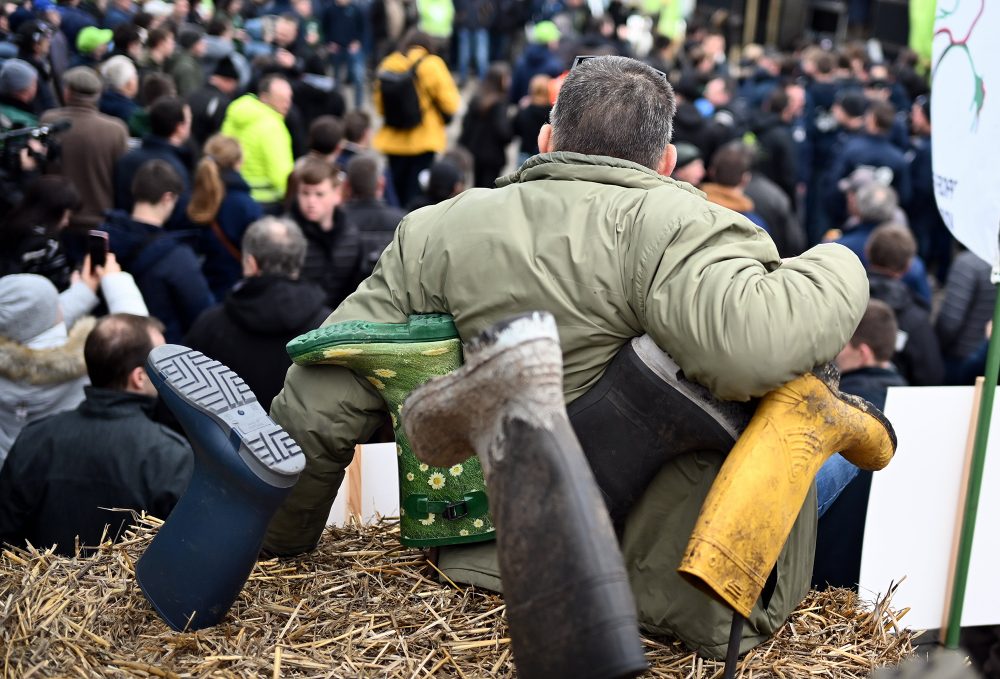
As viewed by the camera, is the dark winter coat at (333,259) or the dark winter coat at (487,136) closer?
the dark winter coat at (333,259)

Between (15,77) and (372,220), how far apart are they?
3017 millimetres

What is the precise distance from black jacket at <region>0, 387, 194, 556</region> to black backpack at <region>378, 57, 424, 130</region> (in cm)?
682

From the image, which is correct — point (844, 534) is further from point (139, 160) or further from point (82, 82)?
point (82, 82)

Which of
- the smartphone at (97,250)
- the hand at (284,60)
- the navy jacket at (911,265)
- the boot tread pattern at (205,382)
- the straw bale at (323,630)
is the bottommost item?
the navy jacket at (911,265)

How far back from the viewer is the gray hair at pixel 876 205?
7.41 m

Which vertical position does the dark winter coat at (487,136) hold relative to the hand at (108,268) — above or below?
below

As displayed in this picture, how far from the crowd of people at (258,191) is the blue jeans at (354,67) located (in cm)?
26

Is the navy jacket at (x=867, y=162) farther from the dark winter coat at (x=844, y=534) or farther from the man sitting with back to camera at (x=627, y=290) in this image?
the man sitting with back to camera at (x=627, y=290)

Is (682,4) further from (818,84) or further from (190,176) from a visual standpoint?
(190,176)

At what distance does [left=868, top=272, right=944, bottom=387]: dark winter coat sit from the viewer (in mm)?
6145

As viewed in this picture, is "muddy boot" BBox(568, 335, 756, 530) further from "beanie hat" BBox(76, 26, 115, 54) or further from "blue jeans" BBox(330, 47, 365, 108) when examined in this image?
"blue jeans" BBox(330, 47, 365, 108)

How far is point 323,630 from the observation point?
104 inches

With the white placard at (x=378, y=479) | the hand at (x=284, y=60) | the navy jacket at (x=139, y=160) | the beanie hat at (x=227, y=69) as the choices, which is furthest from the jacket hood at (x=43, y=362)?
the hand at (x=284, y=60)

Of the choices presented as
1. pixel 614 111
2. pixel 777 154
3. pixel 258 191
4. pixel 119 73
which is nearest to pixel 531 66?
pixel 777 154
